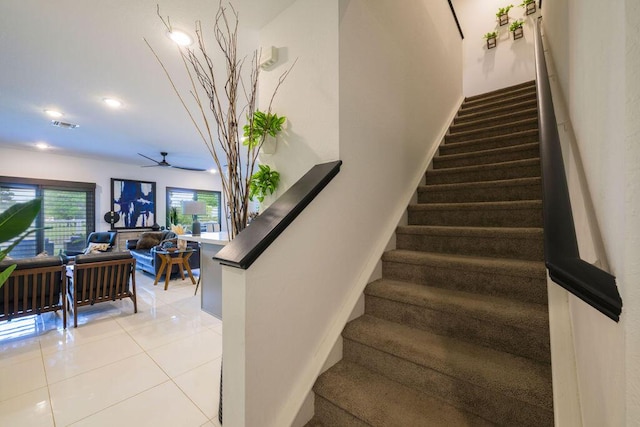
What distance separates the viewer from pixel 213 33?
2205mm

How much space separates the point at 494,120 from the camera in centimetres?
302

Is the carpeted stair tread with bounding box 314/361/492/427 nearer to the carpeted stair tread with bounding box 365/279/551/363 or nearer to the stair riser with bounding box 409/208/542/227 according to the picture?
the carpeted stair tread with bounding box 365/279/551/363

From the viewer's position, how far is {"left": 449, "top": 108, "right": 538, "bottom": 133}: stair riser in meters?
2.78

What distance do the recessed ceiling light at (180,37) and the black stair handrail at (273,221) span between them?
181 cm

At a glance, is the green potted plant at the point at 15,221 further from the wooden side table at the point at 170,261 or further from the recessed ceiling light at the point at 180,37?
the wooden side table at the point at 170,261

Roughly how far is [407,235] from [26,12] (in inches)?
132

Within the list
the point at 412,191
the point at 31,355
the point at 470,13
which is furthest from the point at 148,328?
the point at 470,13

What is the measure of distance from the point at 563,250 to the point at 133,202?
904 cm

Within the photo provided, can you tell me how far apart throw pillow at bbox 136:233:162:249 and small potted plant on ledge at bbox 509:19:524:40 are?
333 inches

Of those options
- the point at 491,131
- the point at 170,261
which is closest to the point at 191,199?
the point at 170,261

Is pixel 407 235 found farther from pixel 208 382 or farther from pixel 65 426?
pixel 65 426

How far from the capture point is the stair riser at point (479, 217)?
174cm

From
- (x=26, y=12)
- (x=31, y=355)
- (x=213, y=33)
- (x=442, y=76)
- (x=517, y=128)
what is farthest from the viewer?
(x=442, y=76)

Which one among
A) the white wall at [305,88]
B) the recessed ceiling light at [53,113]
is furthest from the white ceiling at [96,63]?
the white wall at [305,88]
